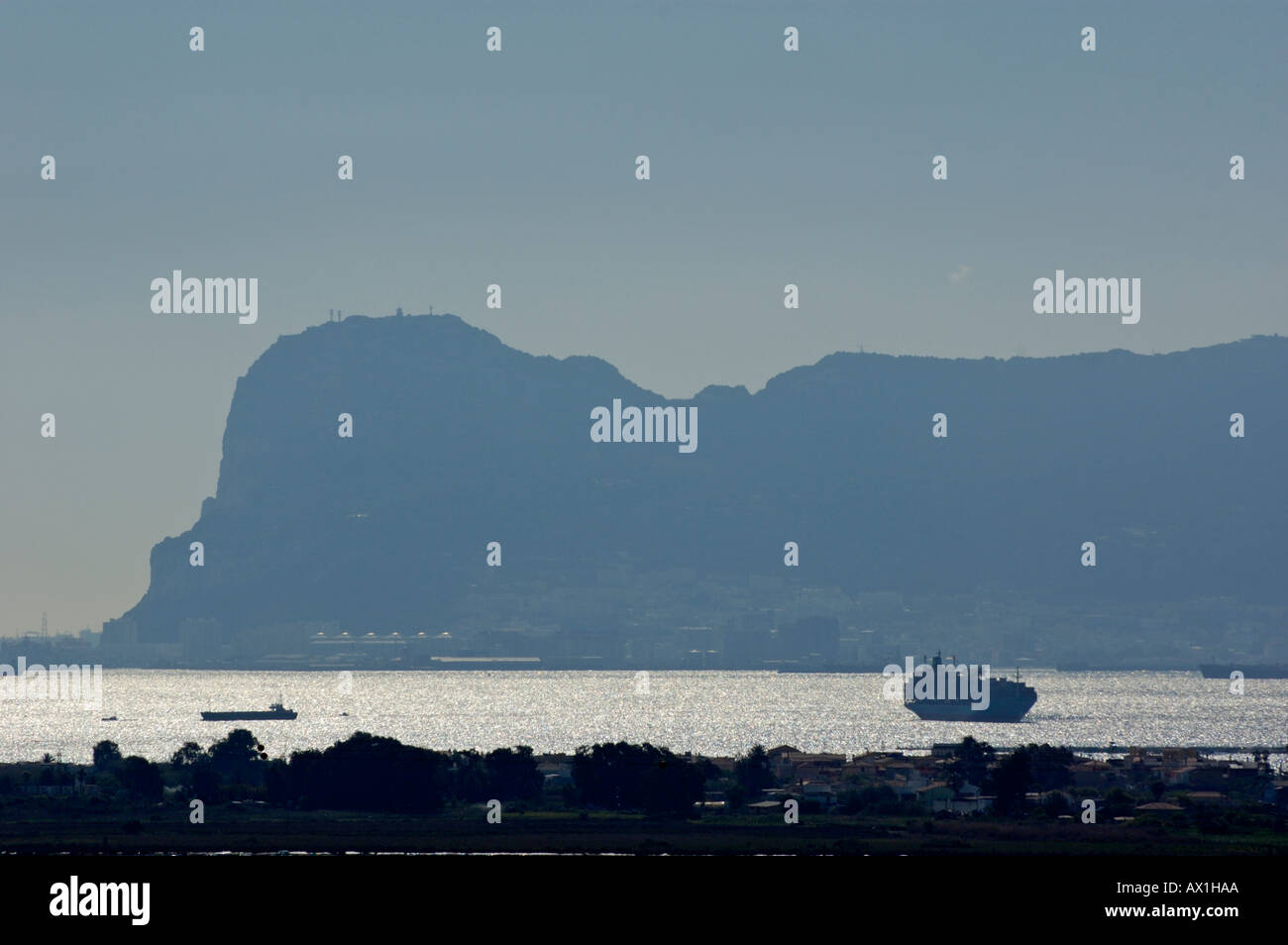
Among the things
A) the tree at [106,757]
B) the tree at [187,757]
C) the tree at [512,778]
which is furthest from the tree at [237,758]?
the tree at [512,778]

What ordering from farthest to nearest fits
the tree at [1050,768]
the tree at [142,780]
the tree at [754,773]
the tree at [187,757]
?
the tree at [187,757] < the tree at [1050,768] < the tree at [754,773] < the tree at [142,780]

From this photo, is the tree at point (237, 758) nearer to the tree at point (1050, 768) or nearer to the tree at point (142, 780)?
the tree at point (142, 780)

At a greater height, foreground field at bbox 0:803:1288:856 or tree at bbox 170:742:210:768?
tree at bbox 170:742:210:768

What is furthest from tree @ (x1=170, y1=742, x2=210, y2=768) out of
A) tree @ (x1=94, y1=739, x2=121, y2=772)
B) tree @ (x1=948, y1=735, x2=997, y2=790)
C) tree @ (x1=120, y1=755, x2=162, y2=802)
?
tree @ (x1=948, y1=735, x2=997, y2=790)

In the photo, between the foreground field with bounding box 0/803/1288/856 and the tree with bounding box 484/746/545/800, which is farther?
the tree with bounding box 484/746/545/800

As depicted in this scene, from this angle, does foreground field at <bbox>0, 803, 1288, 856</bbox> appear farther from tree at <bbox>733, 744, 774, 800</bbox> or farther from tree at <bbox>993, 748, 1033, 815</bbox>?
tree at <bbox>733, 744, 774, 800</bbox>

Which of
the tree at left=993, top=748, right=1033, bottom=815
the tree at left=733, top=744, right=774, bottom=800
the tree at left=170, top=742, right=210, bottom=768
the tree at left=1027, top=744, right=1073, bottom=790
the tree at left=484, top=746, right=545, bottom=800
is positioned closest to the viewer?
the tree at left=993, top=748, right=1033, bottom=815
